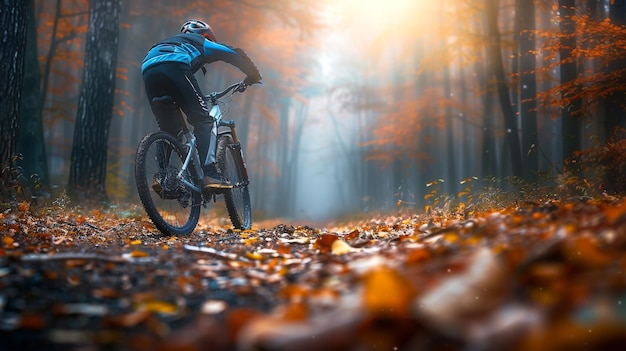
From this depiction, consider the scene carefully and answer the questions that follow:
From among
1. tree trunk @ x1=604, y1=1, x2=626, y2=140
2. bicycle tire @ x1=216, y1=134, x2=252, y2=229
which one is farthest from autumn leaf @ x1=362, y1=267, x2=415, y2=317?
tree trunk @ x1=604, y1=1, x2=626, y2=140

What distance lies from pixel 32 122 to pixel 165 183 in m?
6.70

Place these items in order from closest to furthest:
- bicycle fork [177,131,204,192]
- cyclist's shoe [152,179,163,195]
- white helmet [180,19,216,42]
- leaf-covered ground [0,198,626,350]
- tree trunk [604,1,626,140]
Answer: leaf-covered ground [0,198,626,350] → cyclist's shoe [152,179,163,195] → bicycle fork [177,131,204,192] → white helmet [180,19,216,42] → tree trunk [604,1,626,140]

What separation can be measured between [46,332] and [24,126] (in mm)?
9749

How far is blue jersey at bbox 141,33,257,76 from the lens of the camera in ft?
15.1

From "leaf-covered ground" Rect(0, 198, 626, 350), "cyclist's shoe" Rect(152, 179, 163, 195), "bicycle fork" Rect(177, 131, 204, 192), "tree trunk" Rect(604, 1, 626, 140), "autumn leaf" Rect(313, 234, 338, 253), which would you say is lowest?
"autumn leaf" Rect(313, 234, 338, 253)

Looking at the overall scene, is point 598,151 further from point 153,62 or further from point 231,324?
point 231,324

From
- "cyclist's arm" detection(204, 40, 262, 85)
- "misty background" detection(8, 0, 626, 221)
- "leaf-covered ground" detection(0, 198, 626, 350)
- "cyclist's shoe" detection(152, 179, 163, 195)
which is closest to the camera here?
"leaf-covered ground" detection(0, 198, 626, 350)

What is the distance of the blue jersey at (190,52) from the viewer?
4.61 meters

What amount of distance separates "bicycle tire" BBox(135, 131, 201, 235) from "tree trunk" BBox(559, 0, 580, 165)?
612cm

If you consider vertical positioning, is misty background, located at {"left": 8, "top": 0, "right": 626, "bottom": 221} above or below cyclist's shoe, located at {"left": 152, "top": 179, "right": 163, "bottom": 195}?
above

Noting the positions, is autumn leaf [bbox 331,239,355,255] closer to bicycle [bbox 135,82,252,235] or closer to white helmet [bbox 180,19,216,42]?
bicycle [bbox 135,82,252,235]

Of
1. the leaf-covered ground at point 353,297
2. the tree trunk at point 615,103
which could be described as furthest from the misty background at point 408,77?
the leaf-covered ground at point 353,297

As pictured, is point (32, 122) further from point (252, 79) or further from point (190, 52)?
point (190, 52)

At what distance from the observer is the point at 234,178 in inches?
242
